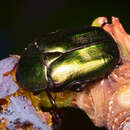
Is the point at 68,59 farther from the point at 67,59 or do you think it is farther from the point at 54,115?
the point at 54,115

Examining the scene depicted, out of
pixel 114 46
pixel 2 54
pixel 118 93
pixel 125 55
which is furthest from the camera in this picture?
pixel 2 54

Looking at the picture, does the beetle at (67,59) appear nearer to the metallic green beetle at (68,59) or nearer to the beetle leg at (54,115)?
the metallic green beetle at (68,59)

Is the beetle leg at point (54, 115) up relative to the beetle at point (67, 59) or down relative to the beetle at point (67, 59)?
down

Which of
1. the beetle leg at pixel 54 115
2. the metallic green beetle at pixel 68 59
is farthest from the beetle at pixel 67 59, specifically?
the beetle leg at pixel 54 115

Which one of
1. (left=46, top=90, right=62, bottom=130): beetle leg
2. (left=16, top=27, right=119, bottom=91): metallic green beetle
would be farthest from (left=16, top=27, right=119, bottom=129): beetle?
(left=46, top=90, right=62, bottom=130): beetle leg

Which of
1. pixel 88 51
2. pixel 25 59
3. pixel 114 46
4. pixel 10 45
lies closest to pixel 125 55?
pixel 114 46

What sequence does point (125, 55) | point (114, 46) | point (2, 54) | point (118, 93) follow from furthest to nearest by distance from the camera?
point (2, 54), point (114, 46), point (125, 55), point (118, 93)

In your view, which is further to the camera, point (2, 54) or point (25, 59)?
point (2, 54)

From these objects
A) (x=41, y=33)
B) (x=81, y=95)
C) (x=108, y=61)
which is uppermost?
(x=41, y=33)

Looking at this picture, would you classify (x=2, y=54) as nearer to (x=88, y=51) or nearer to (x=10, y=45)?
(x=10, y=45)
